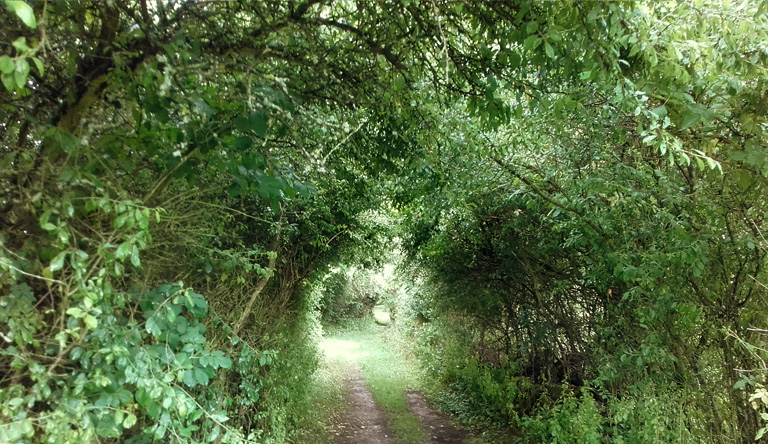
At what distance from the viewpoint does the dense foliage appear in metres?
1.89

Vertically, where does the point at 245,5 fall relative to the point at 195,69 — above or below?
above

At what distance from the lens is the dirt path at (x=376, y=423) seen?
7.04m

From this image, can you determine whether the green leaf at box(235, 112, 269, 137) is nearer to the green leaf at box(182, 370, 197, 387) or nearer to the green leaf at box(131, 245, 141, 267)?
the green leaf at box(131, 245, 141, 267)

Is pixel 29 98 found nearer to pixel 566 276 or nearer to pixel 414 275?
pixel 566 276

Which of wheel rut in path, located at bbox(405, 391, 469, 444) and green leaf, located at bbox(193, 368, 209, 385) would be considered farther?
wheel rut in path, located at bbox(405, 391, 469, 444)

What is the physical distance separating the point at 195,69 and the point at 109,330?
51.2 inches

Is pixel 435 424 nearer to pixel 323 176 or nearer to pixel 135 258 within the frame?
pixel 323 176

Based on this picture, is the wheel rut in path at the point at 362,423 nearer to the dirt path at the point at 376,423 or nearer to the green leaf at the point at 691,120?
the dirt path at the point at 376,423

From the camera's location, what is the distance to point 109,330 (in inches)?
78.0

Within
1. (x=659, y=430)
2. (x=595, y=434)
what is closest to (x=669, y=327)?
(x=659, y=430)

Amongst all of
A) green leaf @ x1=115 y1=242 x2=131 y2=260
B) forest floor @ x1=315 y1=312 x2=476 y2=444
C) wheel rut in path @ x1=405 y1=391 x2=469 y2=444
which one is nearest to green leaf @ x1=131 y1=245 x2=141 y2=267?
green leaf @ x1=115 y1=242 x2=131 y2=260

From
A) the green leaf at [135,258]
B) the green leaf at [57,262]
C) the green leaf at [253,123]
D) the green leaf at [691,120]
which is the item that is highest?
the green leaf at [691,120]

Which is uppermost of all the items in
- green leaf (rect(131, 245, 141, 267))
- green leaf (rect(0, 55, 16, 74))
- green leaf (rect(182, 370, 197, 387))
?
green leaf (rect(0, 55, 16, 74))

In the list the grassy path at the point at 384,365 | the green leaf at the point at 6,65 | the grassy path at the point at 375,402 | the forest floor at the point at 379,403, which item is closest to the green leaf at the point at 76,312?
the green leaf at the point at 6,65
